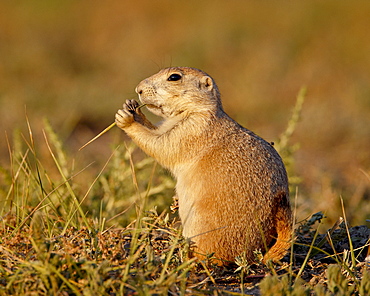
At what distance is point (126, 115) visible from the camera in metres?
3.76

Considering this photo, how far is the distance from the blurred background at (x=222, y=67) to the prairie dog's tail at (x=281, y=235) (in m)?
2.63

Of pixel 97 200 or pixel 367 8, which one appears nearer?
pixel 97 200

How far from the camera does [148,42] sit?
52.0 ft

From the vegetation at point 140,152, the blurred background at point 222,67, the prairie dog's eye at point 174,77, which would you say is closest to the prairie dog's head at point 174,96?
the prairie dog's eye at point 174,77

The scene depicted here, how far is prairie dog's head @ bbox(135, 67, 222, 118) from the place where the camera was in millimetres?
3853

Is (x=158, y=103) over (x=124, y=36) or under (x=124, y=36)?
over

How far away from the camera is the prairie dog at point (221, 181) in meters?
3.12

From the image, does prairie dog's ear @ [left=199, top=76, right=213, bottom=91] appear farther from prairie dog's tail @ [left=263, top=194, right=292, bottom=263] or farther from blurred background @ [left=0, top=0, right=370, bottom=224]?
blurred background @ [left=0, top=0, right=370, bottom=224]

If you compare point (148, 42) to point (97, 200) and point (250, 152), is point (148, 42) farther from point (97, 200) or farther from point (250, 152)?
point (250, 152)

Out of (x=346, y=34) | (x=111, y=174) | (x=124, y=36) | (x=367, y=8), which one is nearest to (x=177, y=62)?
(x=124, y=36)

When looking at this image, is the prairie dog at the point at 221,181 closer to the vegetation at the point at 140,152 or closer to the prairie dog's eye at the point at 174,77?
the vegetation at the point at 140,152

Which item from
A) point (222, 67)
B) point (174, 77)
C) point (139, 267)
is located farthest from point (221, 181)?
point (222, 67)

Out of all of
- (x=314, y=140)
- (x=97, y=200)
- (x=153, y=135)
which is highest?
(x=153, y=135)

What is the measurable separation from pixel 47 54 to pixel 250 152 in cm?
1169
